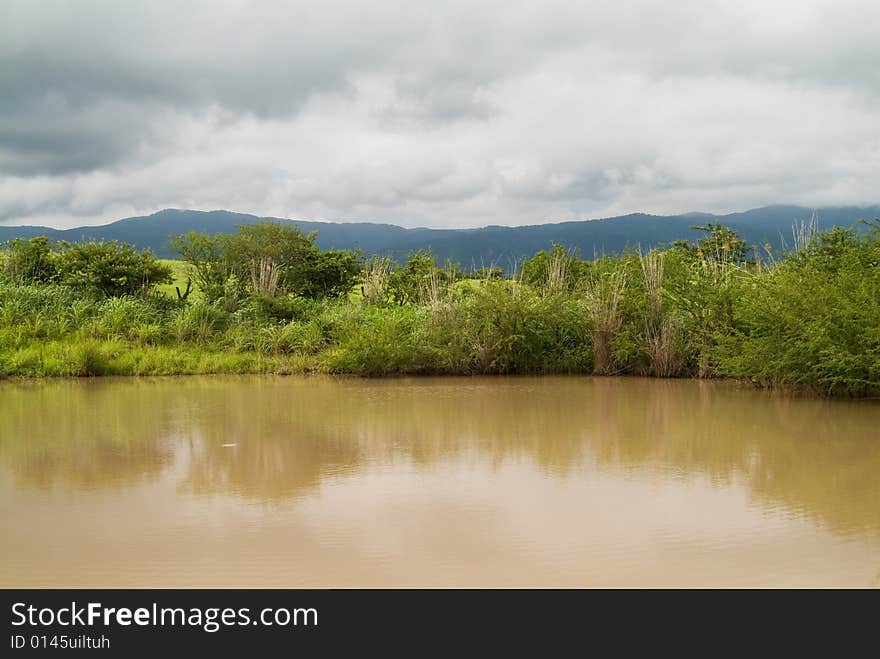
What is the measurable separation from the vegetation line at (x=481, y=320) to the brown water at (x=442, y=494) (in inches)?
57.3

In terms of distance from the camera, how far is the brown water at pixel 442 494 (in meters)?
4.89

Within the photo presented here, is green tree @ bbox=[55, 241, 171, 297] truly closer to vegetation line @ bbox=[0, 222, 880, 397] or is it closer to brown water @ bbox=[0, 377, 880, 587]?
vegetation line @ bbox=[0, 222, 880, 397]

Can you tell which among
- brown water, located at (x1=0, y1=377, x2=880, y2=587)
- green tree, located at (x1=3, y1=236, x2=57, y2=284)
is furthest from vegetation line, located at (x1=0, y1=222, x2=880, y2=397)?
brown water, located at (x1=0, y1=377, x2=880, y2=587)

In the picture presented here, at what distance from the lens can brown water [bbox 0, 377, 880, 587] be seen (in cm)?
489

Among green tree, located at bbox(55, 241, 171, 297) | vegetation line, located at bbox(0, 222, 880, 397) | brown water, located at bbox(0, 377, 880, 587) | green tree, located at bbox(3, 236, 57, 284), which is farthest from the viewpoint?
green tree, located at bbox(3, 236, 57, 284)

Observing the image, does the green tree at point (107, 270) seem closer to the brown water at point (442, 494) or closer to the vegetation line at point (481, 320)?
the vegetation line at point (481, 320)

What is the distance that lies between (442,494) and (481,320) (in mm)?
11286


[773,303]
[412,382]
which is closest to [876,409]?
[773,303]

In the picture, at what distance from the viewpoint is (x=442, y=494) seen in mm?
6785

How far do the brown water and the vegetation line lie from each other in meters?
1.46

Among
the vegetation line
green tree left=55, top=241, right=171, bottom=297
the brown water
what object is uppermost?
green tree left=55, top=241, right=171, bottom=297

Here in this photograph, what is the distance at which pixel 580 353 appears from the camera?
1809cm

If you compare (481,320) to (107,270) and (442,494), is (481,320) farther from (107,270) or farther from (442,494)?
(107,270)

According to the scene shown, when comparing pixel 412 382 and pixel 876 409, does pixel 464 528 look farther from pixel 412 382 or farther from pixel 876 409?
pixel 412 382
